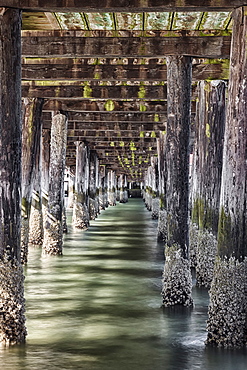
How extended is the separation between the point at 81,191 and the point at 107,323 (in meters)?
15.5

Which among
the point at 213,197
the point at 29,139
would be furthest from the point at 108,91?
the point at 213,197

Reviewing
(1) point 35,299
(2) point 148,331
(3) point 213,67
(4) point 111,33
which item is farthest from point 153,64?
(2) point 148,331

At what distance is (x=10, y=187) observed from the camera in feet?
24.5

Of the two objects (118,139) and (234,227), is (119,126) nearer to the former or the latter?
(118,139)

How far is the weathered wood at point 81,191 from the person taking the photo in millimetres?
24078

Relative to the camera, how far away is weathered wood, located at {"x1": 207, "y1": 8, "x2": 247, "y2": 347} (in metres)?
7.18

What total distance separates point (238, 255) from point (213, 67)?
5.08 meters

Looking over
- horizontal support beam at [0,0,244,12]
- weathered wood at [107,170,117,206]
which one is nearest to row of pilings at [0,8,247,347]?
horizontal support beam at [0,0,244,12]

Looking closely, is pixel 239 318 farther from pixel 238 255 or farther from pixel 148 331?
pixel 148 331

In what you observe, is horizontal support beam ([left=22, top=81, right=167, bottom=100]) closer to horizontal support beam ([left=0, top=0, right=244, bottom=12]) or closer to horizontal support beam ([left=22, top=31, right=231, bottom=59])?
horizontal support beam ([left=22, top=31, right=231, bottom=59])

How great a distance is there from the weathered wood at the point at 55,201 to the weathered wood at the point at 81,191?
25.9ft

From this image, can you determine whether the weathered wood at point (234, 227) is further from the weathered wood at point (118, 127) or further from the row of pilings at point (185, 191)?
the weathered wood at point (118, 127)

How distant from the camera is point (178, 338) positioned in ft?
26.6

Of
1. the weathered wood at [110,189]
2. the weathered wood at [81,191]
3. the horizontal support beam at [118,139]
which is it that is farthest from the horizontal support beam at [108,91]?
the weathered wood at [110,189]
